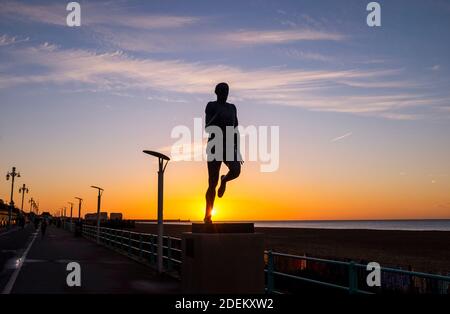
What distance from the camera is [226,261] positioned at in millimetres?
7957

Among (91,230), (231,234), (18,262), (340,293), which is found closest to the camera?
(231,234)

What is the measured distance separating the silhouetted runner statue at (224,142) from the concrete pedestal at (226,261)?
2.99 ft

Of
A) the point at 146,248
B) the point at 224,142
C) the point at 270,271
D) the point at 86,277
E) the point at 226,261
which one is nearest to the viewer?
the point at 226,261

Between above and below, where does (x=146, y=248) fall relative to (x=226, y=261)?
below

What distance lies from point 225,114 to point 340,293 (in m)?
6.14

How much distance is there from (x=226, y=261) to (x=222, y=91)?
3.05 meters

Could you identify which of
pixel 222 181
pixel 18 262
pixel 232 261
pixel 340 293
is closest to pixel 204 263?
pixel 232 261

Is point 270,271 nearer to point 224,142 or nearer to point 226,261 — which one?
point 226,261

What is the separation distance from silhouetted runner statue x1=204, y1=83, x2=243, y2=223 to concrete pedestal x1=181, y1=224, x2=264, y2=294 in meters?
0.91

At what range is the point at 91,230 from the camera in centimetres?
3944

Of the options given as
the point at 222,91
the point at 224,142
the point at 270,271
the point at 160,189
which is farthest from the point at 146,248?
the point at 222,91

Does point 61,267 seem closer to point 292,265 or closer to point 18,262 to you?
point 18,262

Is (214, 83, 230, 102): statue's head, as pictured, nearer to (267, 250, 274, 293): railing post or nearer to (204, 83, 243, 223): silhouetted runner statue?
(204, 83, 243, 223): silhouetted runner statue
